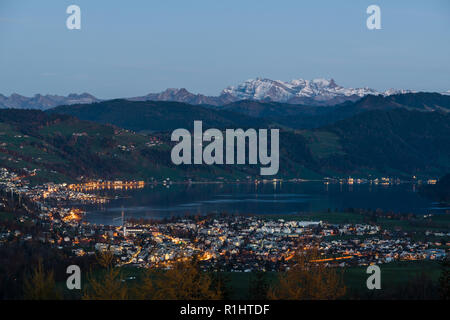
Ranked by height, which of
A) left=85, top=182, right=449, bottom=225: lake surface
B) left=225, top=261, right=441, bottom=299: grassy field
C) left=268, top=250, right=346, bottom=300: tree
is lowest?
left=85, top=182, right=449, bottom=225: lake surface

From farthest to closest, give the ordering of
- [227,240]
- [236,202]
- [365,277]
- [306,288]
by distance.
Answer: [236,202] < [227,240] < [365,277] < [306,288]

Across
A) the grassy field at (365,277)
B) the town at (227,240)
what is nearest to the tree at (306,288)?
the grassy field at (365,277)

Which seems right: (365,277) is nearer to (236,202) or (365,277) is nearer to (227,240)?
(227,240)

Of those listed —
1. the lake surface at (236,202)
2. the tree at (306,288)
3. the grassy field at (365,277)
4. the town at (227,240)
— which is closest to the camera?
the tree at (306,288)

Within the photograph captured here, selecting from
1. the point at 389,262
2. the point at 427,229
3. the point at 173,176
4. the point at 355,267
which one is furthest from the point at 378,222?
the point at 173,176

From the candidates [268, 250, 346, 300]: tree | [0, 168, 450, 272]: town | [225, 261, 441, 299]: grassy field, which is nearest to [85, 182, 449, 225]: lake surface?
[0, 168, 450, 272]: town

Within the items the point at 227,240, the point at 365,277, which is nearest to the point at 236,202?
the point at 227,240

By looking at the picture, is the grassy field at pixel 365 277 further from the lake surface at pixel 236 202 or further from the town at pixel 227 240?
the lake surface at pixel 236 202

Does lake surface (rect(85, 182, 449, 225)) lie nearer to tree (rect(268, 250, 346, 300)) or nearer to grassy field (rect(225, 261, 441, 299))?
grassy field (rect(225, 261, 441, 299))
